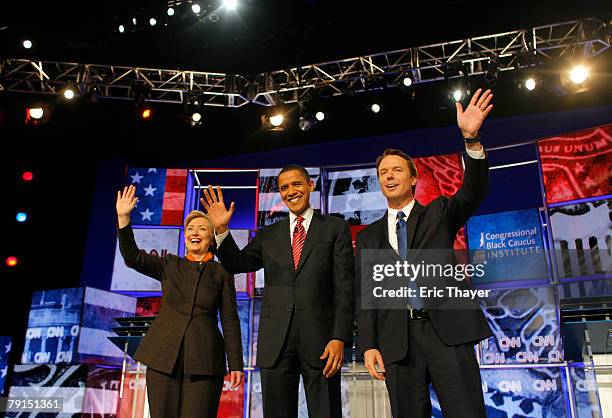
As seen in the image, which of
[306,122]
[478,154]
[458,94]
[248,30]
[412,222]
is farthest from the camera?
[248,30]

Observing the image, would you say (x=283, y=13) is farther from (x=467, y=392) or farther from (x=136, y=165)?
(x=467, y=392)

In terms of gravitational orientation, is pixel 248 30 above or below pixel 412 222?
above

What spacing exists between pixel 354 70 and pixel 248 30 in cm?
158

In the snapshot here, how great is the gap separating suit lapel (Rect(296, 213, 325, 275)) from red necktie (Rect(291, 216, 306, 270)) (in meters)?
0.03

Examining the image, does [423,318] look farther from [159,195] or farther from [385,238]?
[159,195]

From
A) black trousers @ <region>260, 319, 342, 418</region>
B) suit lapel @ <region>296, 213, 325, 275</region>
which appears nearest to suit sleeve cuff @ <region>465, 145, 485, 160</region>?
suit lapel @ <region>296, 213, 325, 275</region>

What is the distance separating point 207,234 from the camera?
325 centimetres

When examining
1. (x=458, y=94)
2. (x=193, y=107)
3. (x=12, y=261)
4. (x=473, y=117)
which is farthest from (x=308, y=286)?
(x=12, y=261)

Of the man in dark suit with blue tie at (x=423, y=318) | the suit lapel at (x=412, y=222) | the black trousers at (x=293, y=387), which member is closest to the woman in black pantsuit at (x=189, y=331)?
the black trousers at (x=293, y=387)

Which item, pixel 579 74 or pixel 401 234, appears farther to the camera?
pixel 579 74

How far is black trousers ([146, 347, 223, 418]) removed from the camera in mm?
2790

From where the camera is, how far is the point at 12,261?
8.27 m

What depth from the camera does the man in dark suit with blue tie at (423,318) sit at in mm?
2102

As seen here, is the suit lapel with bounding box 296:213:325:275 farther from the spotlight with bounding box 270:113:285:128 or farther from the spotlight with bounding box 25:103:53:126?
the spotlight with bounding box 25:103:53:126
